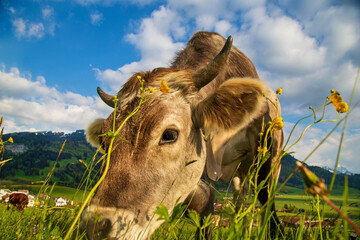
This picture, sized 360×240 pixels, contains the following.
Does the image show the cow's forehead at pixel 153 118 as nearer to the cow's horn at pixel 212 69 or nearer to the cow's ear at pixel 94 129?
the cow's horn at pixel 212 69

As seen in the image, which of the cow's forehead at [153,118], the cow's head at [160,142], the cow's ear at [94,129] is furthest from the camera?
the cow's ear at [94,129]

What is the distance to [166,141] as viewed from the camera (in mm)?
2482

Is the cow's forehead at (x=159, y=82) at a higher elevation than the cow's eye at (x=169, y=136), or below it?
higher

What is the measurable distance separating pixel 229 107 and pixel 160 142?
1.09 metres

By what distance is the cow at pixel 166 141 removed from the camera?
1945mm

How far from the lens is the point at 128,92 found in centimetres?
287

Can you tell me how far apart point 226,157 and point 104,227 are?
A: 305 cm

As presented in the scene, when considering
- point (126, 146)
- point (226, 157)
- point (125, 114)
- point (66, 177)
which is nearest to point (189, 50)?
point (226, 157)

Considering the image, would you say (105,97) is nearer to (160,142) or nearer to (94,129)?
(94,129)

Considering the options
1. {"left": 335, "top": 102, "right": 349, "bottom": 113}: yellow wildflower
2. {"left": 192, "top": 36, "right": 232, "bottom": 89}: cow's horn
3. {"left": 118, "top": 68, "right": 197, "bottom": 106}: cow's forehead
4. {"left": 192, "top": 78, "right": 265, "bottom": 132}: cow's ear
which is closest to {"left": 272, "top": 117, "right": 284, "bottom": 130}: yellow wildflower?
{"left": 335, "top": 102, "right": 349, "bottom": 113}: yellow wildflower

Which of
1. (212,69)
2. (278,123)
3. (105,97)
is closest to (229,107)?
(212,69)

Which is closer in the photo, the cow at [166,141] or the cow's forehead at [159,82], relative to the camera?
the cow at [166,141]

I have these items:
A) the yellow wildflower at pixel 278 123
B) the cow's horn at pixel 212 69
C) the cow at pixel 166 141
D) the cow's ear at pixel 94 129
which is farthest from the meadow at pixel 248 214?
the cow's ear at pixel 94 129

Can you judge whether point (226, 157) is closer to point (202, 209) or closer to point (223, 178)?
point (223, 178)
